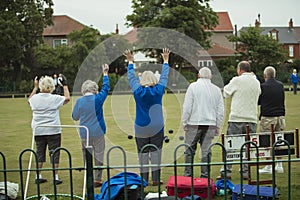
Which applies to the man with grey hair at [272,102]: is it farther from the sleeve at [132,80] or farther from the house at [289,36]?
the house at [289,36]

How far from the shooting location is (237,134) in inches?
312

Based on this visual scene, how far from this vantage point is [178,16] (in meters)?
47.5

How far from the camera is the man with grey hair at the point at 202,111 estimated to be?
770 cm

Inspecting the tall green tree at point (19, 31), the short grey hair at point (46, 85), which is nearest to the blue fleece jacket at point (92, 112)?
the short grey hair at point (46, 85)

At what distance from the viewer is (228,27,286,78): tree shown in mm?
50469

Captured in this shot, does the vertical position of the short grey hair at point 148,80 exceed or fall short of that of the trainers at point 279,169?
it exceeds it

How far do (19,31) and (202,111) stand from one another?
38.5m

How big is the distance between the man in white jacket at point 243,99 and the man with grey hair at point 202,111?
42 cm

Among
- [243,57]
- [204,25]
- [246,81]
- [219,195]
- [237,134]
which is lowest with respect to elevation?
[219,195]

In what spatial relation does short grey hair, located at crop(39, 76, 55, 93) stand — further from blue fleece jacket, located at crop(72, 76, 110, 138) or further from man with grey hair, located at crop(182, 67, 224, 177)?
man with grey hair, located at crop(182, 67, 224, 177)

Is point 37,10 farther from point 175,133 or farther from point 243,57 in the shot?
point 175,133

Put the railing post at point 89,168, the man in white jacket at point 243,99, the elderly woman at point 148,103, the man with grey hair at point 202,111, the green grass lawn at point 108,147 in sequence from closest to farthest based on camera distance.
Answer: the railing post at point 89,168
the elderly woman at point 148,103
the man with grey hair at point 202,111
the green grass lawn at point 108,147
the man in white jacket at point 243,99

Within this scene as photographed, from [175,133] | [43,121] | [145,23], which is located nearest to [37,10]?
[145,23]

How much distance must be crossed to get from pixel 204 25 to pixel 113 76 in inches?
707
